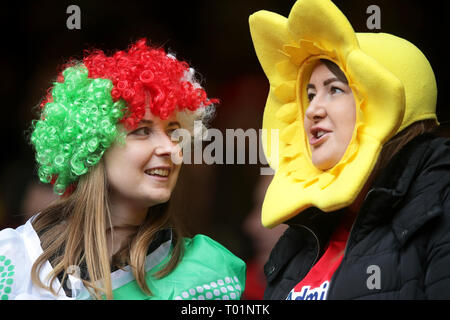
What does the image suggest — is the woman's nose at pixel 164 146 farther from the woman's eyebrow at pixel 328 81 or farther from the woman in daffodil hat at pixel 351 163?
the woman's eyebrow at pixel 328 81

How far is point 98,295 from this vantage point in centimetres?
216

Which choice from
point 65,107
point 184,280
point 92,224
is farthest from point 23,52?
point 184,280

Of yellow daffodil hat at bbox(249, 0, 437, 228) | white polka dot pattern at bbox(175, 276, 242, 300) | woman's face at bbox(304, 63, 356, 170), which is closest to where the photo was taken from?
yellow daffodil hat at bbox(249, 0, 437, 228)

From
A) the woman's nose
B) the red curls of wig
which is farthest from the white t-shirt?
the red curls of wig

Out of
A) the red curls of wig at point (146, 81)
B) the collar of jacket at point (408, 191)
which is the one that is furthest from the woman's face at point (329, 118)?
the red curls of wig at point (146, 81)

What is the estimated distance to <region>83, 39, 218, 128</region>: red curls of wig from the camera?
2.33 m

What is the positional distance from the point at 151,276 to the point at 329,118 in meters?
0.87

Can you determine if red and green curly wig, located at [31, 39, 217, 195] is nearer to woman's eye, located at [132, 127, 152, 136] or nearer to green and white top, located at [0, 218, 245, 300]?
woman's eye, located at [132, 127, 152, 136]

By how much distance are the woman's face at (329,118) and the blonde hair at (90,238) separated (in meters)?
0.67

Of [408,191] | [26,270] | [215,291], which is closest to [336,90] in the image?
[408,191]

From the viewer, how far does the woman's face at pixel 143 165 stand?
2.29 meters

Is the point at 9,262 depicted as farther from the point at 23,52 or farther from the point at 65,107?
the point at 23,52

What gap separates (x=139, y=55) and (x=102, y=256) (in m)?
0.81

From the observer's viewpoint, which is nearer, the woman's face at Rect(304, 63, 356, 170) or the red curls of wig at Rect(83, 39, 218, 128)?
the woman's face at Rect(304, 63, 356, 170)
